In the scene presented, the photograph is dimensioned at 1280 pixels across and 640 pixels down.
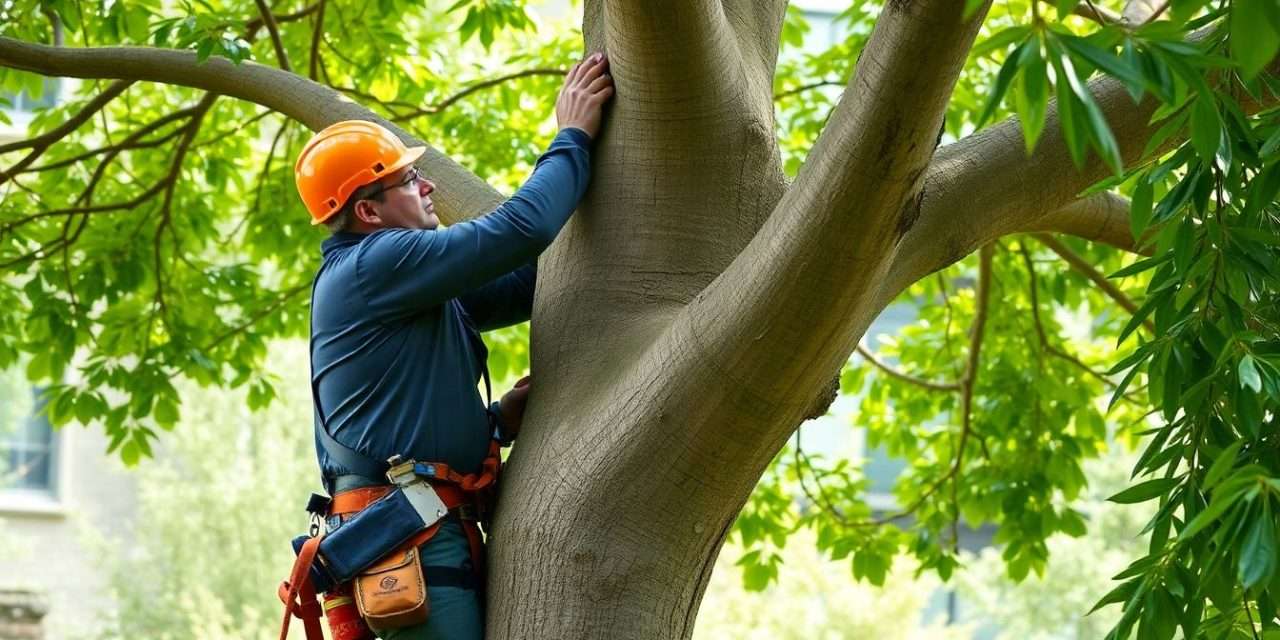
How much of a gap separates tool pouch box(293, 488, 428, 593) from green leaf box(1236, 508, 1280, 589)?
1604mm

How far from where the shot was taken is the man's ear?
3523 mm

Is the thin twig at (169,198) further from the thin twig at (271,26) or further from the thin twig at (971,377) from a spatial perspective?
the thin twig at (971,377)

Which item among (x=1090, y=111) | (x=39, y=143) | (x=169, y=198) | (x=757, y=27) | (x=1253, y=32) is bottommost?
(x=1090, y=111)

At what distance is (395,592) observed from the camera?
3139 mm

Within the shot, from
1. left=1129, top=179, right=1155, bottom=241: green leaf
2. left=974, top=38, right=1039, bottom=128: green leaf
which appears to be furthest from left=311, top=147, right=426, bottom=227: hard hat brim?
left=974, top=38, right=1039, bottom=128: green leaf

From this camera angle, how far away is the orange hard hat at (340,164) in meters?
3.51

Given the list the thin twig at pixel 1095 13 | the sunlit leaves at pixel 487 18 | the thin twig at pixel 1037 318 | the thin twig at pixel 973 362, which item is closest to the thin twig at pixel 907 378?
the thin twig at pixel 973 362

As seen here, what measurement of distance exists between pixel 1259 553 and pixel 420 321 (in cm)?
176

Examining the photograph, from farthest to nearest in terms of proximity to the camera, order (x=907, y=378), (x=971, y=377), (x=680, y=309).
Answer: (x=907, y=378)
(x=971, y=377)
(x=680, y=309)

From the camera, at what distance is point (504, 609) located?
313 cm

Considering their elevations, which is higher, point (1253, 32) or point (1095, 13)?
point (1095, 13)

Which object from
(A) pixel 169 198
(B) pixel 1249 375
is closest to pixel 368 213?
(B) pixel 1249 375

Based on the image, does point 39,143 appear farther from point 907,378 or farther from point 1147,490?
point 1147,490

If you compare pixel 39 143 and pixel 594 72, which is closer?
pixel 594 72
